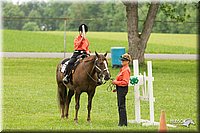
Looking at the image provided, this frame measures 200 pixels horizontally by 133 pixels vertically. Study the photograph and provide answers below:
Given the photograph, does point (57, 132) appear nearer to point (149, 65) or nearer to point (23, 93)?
point (149, 65)

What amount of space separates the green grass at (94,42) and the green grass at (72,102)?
646 inches

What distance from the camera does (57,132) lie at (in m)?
12.0

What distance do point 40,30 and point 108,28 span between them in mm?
7851

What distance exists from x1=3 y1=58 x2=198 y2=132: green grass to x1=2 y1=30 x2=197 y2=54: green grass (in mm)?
16399

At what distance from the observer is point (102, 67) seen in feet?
42.9

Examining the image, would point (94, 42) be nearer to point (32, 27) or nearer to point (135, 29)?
point (32, 27)

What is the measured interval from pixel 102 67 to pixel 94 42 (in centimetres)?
4213

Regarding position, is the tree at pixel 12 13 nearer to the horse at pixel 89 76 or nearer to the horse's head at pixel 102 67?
the horse at pixel 89 76

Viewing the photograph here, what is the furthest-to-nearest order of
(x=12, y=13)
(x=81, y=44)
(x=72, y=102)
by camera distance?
(x=12, y=13)
(x=72, y=102)
(x=81, y=44)

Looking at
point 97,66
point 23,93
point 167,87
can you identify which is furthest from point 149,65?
point 167,87

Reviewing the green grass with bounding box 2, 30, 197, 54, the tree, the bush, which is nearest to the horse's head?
the green grass with bounding box 2, 30, 197, 54

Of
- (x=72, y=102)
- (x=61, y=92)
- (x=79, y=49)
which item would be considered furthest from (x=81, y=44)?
(x=72, y=102)

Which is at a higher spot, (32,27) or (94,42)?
(32,27)

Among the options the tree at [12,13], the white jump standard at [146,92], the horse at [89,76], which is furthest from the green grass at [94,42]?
the white jump standard at [146,92]
